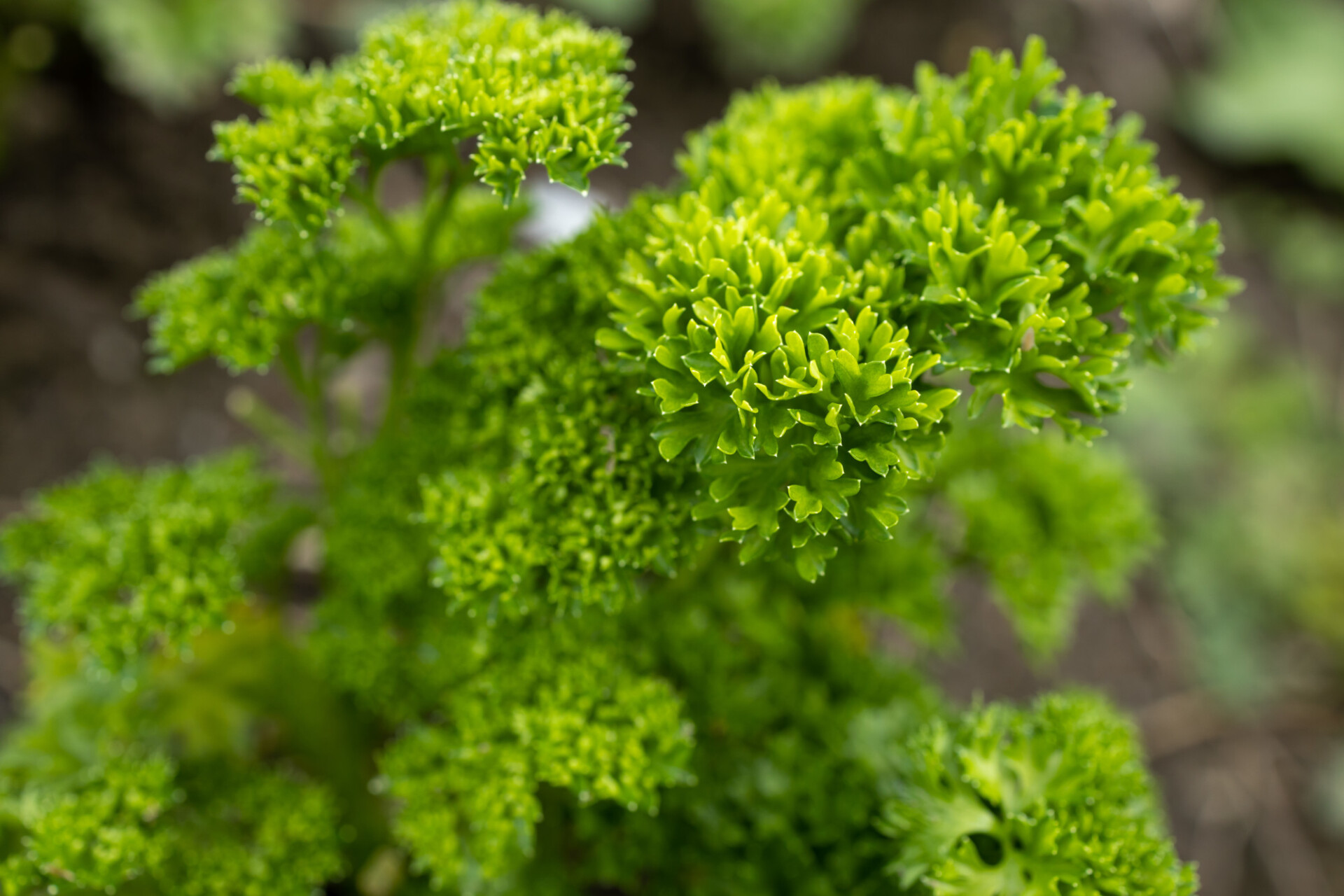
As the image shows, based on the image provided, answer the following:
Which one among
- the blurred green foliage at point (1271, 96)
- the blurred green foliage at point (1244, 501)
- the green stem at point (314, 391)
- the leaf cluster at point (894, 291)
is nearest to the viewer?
the leaf cluster at point (894, 291)

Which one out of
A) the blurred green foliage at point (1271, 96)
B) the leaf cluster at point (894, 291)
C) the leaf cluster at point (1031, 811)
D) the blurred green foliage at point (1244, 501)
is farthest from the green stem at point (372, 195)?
the blurred green foliage at point (1271, 96)

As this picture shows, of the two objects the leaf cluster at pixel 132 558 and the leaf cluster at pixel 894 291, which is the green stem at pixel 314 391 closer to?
the leaf cluster at pixel 132 558

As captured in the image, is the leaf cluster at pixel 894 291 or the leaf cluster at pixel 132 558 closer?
the leaf cluster at pixel 894 291

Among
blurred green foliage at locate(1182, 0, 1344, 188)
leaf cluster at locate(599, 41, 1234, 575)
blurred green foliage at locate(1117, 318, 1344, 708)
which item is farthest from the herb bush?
blurred green foliage at locate(1182, 0, 1344, 188)

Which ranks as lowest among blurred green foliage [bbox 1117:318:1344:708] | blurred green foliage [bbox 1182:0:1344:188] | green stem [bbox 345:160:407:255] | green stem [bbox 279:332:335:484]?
green stem [bbox 279:332:335:484]

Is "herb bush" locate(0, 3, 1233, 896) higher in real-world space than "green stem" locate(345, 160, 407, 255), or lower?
lower

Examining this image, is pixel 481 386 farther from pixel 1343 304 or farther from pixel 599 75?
pixel 1343 304

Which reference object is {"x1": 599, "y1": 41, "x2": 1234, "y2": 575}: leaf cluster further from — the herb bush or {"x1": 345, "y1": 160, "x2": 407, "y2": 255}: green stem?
{"x1": 345, "y1": 160, "x2": 407, "y2": 255}: green stem

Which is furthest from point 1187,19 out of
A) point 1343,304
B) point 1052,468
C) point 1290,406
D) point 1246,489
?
point 1052,468

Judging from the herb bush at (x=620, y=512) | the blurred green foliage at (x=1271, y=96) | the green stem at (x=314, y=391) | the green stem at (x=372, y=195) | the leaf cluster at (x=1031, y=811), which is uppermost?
the blurred green foliage at (x=1271, y=96)
